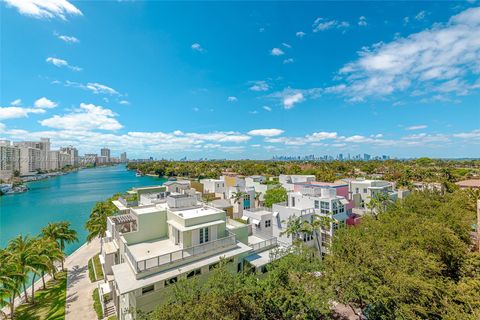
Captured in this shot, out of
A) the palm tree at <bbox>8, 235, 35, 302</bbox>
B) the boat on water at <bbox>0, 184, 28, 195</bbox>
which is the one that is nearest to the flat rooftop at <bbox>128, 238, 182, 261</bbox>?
the palm tree at <bbox>8, 235, 35, 302</bbox>

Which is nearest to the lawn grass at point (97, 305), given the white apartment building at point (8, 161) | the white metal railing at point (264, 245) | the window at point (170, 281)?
the window at point (170, 281)

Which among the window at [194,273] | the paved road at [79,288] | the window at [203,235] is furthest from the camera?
the paved road at [79,288]

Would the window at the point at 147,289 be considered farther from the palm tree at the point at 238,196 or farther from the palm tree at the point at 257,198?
the palm tree at the point at 257,198

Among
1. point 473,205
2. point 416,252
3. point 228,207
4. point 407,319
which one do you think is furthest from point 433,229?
point 228,207

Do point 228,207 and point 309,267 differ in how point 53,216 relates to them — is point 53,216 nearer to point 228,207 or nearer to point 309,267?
point 228,207

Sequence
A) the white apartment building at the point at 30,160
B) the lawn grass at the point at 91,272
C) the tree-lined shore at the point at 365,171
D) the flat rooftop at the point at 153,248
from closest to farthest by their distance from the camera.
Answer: the flat rooftop at the point at 153,248 < the lawn grass at the point at 91,272 < the tree-lined shore at the point at 365,171 < the white apartment building at the point at 30,160

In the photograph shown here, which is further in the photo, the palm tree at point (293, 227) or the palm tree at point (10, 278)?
the palm tree at point (293, 227)

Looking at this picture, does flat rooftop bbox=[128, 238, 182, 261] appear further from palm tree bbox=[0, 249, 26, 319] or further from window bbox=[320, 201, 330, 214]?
window bbox=[320, 201, 330, 214]
